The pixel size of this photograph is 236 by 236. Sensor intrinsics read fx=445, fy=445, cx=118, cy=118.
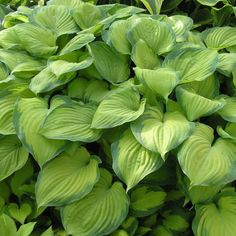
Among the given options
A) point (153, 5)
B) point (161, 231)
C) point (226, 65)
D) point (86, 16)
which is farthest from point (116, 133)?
point (153, 5)

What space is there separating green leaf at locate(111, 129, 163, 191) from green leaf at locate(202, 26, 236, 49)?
0.56 meters

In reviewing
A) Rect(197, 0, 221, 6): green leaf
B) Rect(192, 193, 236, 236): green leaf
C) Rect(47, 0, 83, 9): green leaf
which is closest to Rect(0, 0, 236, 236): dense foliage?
Rect(192, 193, 236, 236): green leaf

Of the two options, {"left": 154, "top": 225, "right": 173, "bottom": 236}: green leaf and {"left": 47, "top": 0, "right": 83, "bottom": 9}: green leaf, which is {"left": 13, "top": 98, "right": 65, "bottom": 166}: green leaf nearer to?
{"left": 154, "top": 225, "right": 173, "bottom": 236}: green leaf

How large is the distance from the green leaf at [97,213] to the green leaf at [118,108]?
0.57 ft

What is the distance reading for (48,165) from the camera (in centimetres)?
118

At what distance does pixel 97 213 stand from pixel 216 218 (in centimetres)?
30

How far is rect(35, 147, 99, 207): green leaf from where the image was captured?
44.0 inches

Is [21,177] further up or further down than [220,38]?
further down

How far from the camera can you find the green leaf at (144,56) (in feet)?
4.28

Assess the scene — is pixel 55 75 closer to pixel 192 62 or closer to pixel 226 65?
pixel 192 62

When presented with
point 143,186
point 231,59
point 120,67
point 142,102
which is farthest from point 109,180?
point 231,59

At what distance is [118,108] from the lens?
1.18m

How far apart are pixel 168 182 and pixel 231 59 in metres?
0.42

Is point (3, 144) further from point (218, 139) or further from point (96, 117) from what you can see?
point (218, 139)
